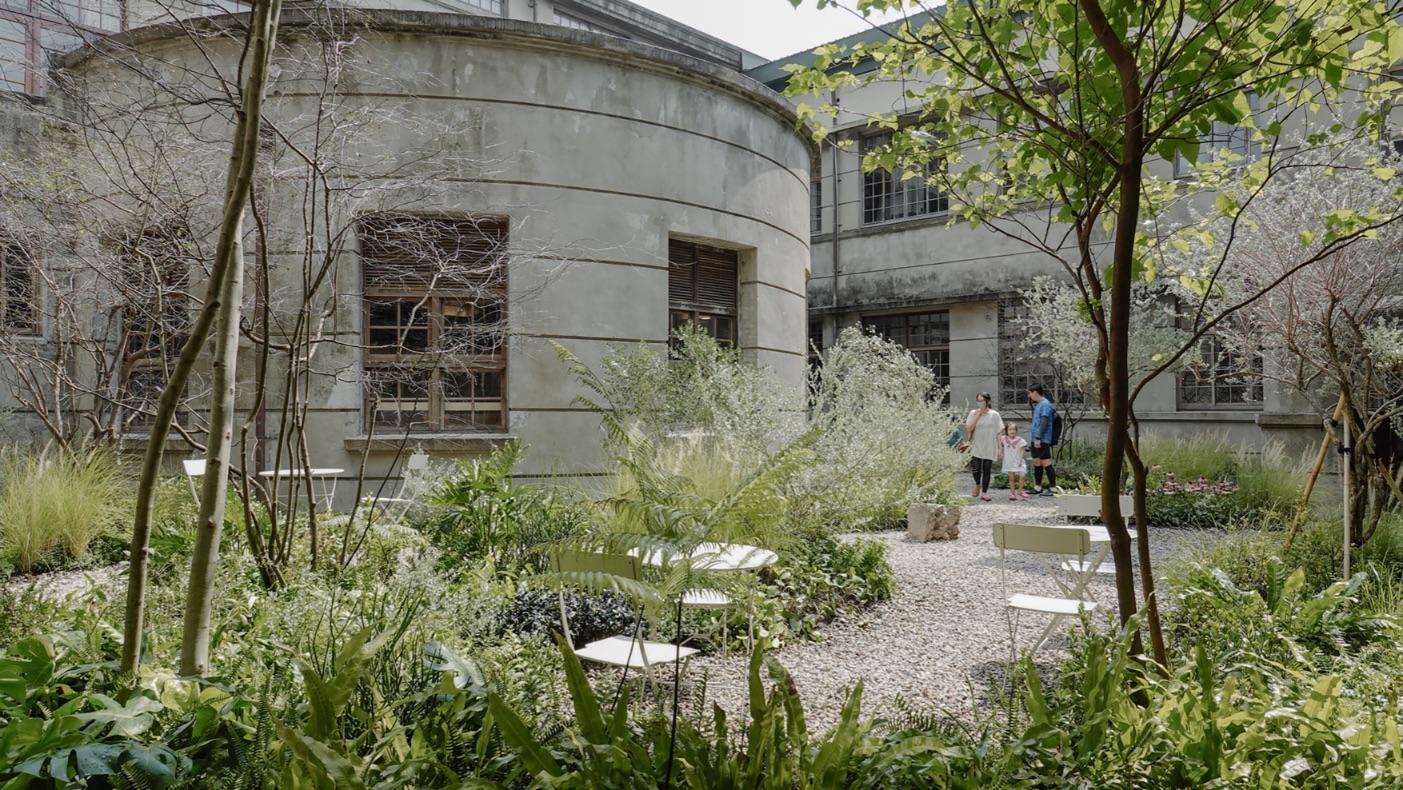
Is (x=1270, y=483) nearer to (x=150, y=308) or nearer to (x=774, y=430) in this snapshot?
(x=774, y=430)

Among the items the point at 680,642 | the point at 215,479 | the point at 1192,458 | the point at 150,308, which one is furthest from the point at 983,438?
the point at 215,479

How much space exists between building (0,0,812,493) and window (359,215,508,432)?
0.11 feet

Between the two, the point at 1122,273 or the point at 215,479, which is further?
the point at 1122,273

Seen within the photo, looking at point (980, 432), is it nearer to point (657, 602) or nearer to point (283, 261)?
point (283, 261)

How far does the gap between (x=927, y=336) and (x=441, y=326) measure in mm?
15130

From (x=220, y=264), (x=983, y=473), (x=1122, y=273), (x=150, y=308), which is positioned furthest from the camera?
(x=983, y=473)

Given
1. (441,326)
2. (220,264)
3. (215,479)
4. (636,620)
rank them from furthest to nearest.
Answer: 1. (441,326)
2. (636,620)
3. (215,479)
4. (220,264)

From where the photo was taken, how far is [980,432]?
15.9 meters

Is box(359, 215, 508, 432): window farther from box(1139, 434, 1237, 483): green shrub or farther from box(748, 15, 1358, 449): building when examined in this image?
box(748, 15, 1358, 449): building

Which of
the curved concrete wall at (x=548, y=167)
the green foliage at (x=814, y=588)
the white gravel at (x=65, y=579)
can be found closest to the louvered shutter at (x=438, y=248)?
the curved concrete wall at (x=548, y=167)

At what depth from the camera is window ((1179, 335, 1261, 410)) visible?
17.6 metres

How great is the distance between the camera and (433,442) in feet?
35.4

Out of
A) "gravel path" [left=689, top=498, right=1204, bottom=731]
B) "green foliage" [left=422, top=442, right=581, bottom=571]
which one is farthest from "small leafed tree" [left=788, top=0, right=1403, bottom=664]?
"green foliage" [left=422, top=442, right=581, bottom=571]

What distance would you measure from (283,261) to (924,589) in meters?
7.68
